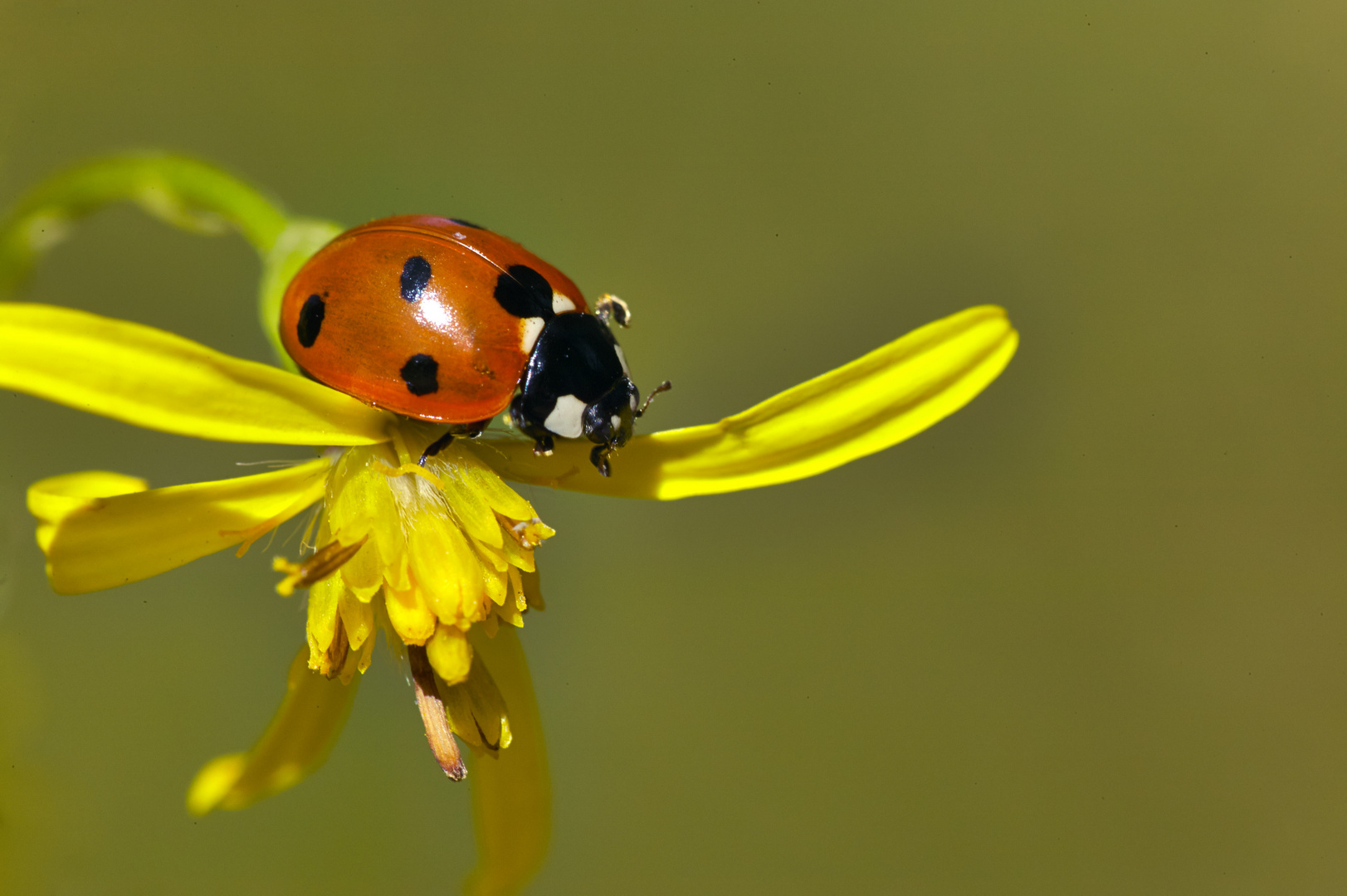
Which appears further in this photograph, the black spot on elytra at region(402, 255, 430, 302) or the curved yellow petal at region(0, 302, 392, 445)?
the black spot on elytra at region(402, 255, 430, 302)

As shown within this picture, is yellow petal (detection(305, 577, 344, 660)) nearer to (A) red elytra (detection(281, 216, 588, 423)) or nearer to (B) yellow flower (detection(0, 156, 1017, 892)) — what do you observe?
(B) yellow flower (detection(0, 156, 1017, 892))

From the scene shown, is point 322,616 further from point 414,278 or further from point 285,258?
point 285,258

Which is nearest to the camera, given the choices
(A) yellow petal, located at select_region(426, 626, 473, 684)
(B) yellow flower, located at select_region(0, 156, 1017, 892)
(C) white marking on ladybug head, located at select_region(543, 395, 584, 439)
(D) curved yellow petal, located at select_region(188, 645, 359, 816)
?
(B) yellow flower, located at select_region(0, 156, 1017, 892)

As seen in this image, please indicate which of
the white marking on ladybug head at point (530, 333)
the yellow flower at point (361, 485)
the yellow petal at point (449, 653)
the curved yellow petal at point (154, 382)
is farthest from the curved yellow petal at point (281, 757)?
the white marking on ladybug head at point (530, 333)

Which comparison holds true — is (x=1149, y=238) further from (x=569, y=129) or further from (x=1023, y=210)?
(x=569, y=129)

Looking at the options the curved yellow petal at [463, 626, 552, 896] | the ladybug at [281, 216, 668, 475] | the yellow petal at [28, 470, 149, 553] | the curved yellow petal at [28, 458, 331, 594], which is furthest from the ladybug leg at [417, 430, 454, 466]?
the curved yellow petal at [463, 626, 552, 896]

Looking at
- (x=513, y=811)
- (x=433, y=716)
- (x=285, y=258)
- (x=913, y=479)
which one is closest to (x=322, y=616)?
(x=433, y=716)
